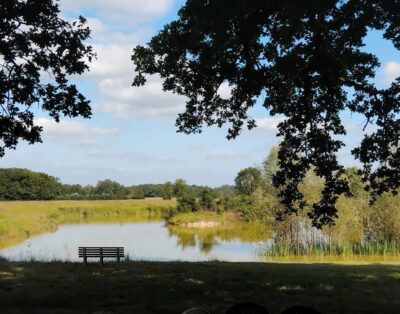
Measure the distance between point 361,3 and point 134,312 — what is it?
7.91 meters

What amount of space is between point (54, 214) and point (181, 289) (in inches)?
3014

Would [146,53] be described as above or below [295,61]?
above

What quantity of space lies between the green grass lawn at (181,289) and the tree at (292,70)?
236 centimetres

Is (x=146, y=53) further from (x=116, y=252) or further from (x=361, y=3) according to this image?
(x=116, y=252)

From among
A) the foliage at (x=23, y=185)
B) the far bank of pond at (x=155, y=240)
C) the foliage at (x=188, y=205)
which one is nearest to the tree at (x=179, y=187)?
the foliage at (x=188, y=205)

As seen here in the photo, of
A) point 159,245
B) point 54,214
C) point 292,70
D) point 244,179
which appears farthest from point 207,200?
point 292,70

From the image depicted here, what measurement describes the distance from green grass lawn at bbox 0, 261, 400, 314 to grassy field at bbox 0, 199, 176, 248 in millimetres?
36727

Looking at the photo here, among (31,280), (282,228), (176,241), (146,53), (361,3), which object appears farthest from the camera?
(176,241)

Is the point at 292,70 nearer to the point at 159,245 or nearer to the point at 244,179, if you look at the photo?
the point at 159,245

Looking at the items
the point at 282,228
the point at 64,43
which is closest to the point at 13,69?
the point at 64,43

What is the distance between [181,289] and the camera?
13172mm

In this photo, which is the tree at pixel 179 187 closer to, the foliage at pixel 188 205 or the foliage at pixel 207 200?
the foliage at pixel 188 205

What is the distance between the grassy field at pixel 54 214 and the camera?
59406 millimetres

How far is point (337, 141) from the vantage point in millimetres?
13484
